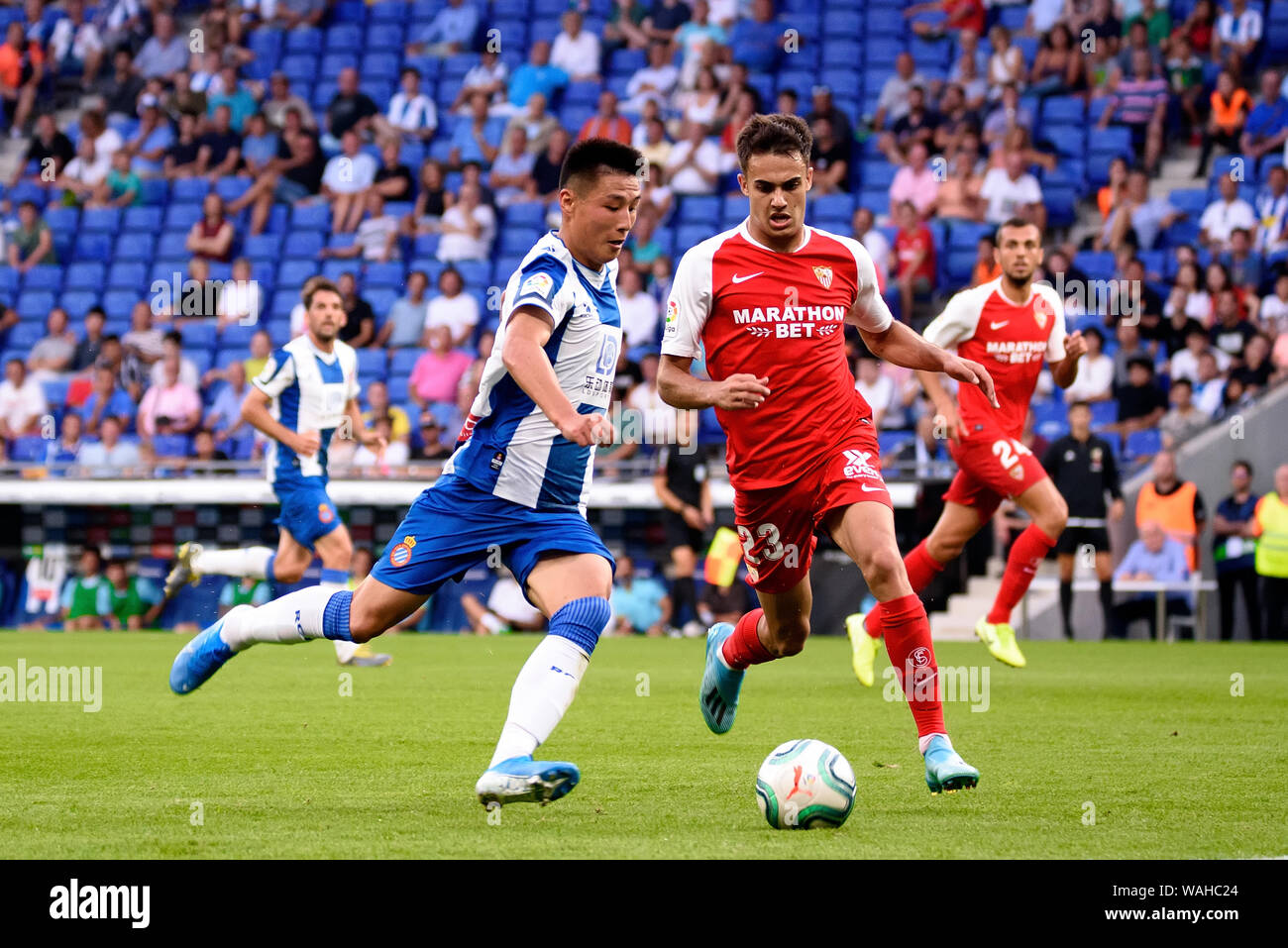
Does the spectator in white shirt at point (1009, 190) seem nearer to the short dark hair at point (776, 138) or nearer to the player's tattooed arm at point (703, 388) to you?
the short dark hair at point (776, 138)

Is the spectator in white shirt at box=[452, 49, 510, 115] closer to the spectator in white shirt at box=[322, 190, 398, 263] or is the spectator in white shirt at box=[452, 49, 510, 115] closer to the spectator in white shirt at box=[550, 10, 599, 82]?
the spectator in white shirt at box=[550, 10, 599, 82]

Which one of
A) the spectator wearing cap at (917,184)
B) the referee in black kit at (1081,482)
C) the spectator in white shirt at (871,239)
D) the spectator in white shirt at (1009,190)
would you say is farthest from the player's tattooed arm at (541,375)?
the spectator wearing cap at (917,184)

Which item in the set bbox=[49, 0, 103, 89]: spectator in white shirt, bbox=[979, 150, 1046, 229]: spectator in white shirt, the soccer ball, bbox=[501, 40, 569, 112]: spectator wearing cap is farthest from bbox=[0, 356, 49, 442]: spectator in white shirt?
the soccer ball

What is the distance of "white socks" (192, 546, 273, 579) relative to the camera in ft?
41.8

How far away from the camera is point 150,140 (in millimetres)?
23375

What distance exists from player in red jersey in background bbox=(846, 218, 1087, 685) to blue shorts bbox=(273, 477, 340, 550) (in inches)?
154

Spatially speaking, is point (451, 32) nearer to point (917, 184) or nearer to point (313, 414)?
point (917, 184)

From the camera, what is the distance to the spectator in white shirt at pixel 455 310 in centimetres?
1867

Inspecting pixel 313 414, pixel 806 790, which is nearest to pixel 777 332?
pixel 806 790

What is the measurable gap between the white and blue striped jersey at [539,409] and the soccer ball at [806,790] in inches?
48.4

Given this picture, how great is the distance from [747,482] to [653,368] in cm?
1014

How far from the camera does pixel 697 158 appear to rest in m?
20.1

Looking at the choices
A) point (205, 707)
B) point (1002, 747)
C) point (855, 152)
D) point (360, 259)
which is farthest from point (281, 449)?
point (855, 152)

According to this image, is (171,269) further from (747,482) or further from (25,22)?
(747,482)
